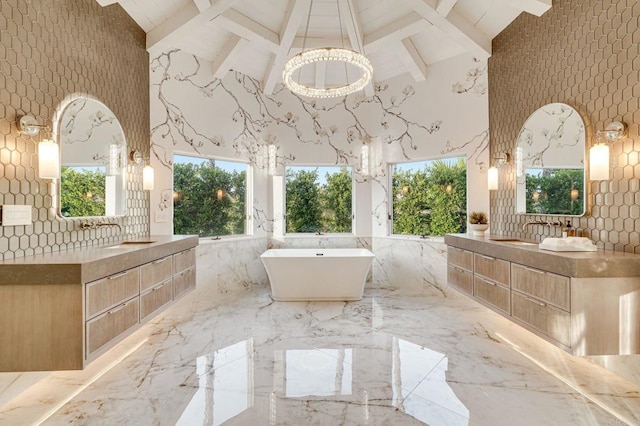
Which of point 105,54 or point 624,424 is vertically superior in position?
point 105,54

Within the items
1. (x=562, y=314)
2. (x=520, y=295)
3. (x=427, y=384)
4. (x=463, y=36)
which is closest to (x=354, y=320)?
(x=427, y=384)

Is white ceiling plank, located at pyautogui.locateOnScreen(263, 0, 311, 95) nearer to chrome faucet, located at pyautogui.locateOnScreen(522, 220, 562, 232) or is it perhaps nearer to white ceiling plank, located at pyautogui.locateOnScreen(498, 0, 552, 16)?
white ceiling plank, located at pyautogui.locateOnScreen(498, 0, 552, 16)

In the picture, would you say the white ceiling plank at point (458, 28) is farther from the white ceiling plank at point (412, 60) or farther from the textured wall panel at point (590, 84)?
the white ceiling plank at point (412, 60)

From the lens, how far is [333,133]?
5.48m

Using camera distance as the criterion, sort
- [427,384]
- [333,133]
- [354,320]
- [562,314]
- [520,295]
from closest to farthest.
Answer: [562,314], [427,384], [520,295], [354,320], [333,133]

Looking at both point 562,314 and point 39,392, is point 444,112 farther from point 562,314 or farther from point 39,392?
point 39,392

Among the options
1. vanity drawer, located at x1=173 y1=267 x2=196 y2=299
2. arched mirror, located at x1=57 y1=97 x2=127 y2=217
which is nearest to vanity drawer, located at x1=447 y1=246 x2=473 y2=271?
vanity drawer, located at x1=173 y1=267 x2=196 y2=299

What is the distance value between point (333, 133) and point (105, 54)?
3235 mm

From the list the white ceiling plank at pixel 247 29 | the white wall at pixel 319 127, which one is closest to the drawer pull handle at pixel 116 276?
the white wall at pixel 319 127

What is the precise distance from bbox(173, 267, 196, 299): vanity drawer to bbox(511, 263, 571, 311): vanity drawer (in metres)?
3.14

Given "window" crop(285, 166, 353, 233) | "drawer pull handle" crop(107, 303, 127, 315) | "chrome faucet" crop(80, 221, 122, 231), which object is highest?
"window" crop(285, 166, 353, 233)

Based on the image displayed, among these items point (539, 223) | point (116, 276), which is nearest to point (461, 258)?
point (539, 223)

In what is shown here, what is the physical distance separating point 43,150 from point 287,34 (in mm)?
3003

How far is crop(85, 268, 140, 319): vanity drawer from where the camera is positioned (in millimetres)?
2061
